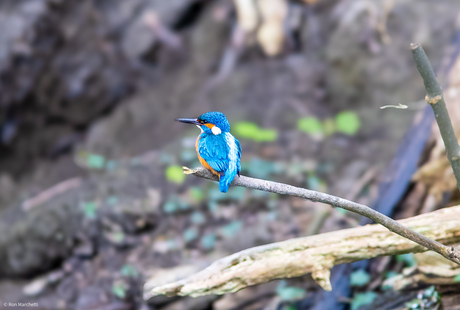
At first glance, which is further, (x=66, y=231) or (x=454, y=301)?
(x=66, y=231)

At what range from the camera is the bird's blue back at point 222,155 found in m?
1.58

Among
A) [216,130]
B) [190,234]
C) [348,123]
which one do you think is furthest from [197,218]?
[216,130]

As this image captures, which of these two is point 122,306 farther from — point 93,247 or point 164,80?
point 164,80

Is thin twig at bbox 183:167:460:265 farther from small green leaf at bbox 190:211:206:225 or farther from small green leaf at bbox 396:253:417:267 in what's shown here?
small green leaf at bbox 190:211:206:225

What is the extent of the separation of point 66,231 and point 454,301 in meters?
3.67

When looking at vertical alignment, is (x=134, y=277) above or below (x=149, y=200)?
below

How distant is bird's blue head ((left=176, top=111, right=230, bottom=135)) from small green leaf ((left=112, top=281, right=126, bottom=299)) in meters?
2.40

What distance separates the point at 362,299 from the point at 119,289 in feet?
7.28

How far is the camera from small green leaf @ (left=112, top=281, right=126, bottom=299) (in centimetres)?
351

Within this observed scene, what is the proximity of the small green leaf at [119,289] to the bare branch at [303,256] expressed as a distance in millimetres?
1737

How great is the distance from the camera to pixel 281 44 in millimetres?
4977

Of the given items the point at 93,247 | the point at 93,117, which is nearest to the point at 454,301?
the point at 93,247

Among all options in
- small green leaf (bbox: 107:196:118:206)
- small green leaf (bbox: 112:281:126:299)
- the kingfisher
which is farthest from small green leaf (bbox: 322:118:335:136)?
the kingfisher

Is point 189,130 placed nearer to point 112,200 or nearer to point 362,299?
point 112,200
